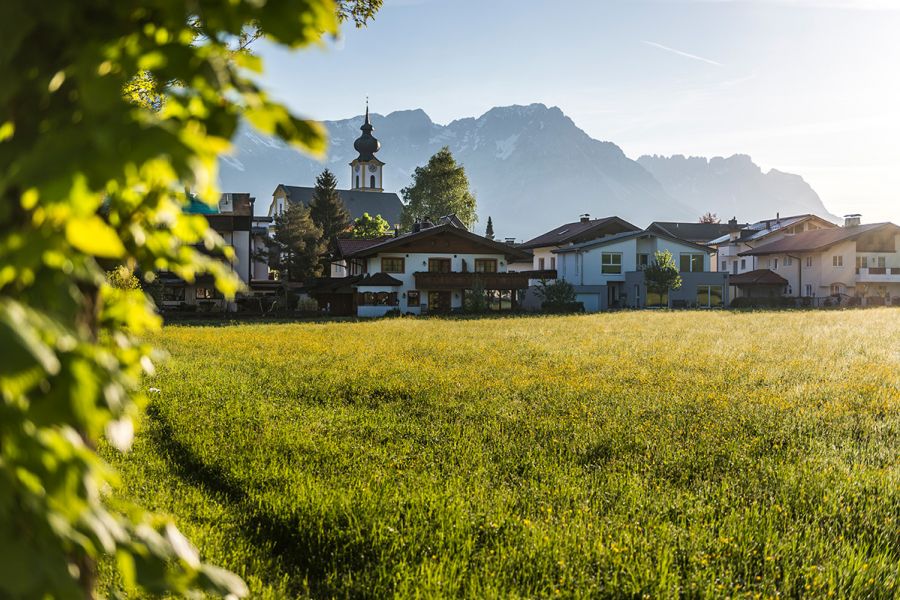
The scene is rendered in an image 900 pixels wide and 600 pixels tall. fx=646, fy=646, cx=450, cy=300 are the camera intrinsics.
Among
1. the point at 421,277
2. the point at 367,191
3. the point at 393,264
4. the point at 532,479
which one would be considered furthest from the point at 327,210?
the point at 532,479

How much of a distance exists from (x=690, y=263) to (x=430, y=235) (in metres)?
29.6

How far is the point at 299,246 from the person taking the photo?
68062 millimetres

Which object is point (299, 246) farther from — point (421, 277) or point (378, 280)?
point (421, 277)

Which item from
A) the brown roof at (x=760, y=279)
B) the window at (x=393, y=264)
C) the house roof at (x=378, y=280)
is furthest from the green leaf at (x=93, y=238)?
the brown roof at (x=760, y=279)

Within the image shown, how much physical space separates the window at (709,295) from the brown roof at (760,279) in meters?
8.13

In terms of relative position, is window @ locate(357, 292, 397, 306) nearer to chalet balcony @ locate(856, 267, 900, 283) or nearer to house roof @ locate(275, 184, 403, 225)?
chalet balcony @ locate(856, 267, 900, 283)

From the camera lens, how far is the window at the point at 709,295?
69000mm

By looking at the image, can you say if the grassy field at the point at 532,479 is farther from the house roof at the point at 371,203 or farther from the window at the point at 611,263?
the house roof at the point at 371,203

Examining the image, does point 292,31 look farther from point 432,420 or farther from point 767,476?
point 432,420

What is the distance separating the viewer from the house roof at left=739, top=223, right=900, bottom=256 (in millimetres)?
72562


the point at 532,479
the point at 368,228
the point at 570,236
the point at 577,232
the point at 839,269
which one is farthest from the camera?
the point at 368,228

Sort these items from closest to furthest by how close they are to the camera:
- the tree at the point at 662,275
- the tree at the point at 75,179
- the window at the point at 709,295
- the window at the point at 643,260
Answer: the tree at the point at 75,179 → the tree at the point at 662,275 → the window at the point at 643,260 → the window at the point at 709,295

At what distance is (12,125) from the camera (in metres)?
1.64

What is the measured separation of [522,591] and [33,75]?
4.75m
